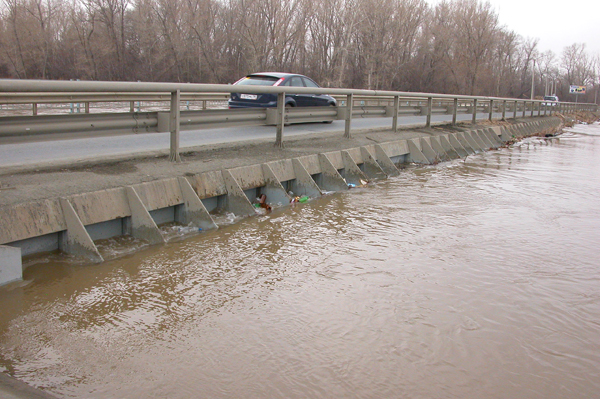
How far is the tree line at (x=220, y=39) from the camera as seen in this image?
172ft

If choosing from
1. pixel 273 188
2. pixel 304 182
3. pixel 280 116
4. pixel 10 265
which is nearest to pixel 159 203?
pixel 10 265

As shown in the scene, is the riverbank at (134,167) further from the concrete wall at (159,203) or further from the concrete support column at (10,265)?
the concrete support column at (10,265)

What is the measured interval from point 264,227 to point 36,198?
8.58ft

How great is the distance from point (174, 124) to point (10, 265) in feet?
9.93

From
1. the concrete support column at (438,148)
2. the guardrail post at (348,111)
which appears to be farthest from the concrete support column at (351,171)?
the concrete support column at (438,148)

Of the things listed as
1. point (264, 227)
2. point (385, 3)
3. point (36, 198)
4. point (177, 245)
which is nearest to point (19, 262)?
point (36, 198)

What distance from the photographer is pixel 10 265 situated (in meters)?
4.39

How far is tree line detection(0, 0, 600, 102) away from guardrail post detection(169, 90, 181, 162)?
46.6 m

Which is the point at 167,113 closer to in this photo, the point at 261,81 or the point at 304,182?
the point at 304,182

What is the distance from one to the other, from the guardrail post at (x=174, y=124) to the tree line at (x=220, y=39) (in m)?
46.6

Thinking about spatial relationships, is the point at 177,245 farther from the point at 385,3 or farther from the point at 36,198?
the point at 385,3

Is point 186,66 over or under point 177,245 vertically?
over

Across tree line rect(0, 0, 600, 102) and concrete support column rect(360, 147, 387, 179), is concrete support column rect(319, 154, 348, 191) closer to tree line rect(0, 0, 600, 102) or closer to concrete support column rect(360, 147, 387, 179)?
concrete support column rect(360, 147, 387, 179)

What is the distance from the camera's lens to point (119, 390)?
305 cm
